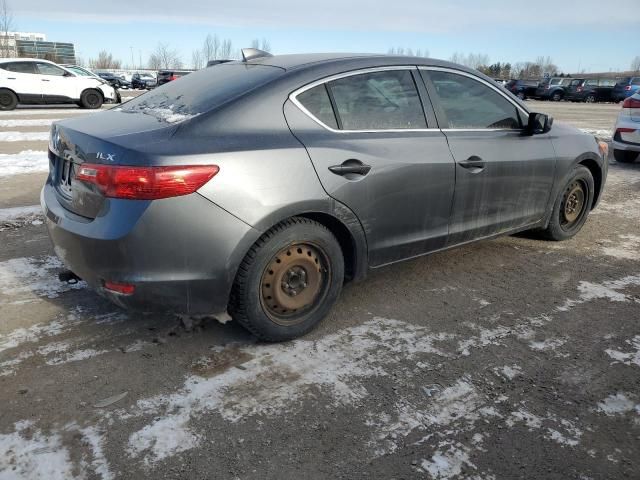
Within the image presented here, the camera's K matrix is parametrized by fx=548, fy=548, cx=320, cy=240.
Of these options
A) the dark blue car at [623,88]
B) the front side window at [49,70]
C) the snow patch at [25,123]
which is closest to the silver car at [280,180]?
the snow patch at [25,123]

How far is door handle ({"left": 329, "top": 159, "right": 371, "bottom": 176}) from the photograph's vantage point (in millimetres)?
3182

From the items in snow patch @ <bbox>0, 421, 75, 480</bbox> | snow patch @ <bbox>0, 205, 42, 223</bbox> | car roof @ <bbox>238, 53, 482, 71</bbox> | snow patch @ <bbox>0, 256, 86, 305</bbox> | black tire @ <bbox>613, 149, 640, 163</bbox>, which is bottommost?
snow patch @ <bbox>0, 421, 75, 480</bbox>

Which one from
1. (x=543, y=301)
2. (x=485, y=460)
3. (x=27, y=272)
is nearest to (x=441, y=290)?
(x=543, y=301)

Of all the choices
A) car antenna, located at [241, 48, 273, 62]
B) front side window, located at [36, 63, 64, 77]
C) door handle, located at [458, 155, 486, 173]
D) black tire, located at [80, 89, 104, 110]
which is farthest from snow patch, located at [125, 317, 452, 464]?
black tire, located at [80, 89, 104, 110]

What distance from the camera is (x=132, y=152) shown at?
2.67 m

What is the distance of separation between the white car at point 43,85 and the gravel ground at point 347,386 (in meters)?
16.0

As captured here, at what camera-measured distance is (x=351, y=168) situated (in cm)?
324

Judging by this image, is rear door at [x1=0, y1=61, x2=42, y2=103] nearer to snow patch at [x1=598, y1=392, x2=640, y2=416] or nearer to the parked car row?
snow patch at [x1=598, y1=392, x2=640, y2=416]

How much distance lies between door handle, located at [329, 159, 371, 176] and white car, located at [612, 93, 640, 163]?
7.89 m

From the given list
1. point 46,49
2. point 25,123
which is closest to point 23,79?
point 25,123

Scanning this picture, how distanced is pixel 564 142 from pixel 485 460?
3320 mm

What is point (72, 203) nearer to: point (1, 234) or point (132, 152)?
point (132, 152)

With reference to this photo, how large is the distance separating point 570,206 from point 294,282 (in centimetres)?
324

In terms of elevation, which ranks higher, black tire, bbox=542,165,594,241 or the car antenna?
the car antenna
